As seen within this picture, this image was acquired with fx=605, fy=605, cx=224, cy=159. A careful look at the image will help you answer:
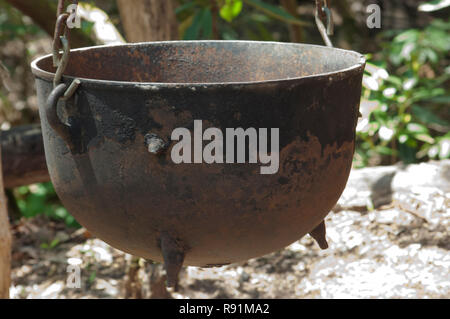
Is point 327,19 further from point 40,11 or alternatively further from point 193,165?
point 40,11

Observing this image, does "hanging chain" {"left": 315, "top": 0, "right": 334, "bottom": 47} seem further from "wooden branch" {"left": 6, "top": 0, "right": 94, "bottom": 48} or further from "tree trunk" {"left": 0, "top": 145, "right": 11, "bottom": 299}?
"wooden branch" {"left": 6, "top": 0, "right": 94, "bottom": 48}

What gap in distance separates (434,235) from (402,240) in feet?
0.49

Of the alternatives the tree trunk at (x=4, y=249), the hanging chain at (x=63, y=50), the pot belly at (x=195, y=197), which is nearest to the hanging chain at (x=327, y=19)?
the pot belly at (x=195, y=197)

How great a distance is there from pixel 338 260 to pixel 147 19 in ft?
4.61

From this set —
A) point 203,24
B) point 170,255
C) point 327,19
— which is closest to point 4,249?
point 170,255

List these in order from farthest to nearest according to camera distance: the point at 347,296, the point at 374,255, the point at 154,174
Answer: the point at 374,255, the point at 347,296, the point at 154,174

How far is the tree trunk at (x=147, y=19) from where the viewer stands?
2.75m

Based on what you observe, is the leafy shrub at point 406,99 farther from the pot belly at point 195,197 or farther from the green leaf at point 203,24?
the pot belly at point 195,197

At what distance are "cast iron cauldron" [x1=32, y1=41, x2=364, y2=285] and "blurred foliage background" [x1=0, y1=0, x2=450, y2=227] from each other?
935 mm

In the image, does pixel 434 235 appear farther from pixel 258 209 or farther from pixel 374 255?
pixel 258 209

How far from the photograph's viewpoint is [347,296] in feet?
8.35

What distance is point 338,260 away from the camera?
9.09ft

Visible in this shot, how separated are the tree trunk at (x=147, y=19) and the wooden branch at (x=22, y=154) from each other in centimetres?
71
